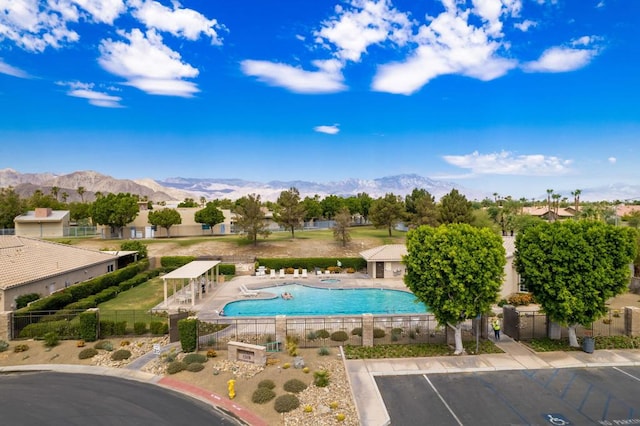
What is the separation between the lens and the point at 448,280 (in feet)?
65.7

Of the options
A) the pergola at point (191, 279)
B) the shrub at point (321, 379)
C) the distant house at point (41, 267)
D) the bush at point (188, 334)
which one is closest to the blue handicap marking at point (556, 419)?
the shrub at point (321, 379)

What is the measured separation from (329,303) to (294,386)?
56.5 ft

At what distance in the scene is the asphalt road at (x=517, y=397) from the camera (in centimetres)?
1455

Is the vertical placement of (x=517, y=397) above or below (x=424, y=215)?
below

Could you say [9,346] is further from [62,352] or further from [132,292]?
[132,292]

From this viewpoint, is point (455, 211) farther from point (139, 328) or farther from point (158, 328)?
point (139, 328)

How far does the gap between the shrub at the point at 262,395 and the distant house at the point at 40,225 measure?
61.2 m

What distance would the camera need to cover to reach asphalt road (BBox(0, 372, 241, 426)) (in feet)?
47.4

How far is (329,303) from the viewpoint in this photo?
33.9m

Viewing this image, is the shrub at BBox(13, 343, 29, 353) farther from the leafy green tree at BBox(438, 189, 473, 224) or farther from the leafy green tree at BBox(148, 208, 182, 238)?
the leafy green tree at BBox(438, 189, 473, 224)

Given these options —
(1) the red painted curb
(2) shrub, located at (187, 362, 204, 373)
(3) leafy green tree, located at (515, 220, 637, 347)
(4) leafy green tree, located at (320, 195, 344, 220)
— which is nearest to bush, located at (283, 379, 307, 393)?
(1) the red painted curb

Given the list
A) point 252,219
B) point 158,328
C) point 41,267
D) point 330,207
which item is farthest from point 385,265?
point 330,207

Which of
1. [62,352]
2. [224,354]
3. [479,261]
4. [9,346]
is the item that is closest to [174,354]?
[224,354]

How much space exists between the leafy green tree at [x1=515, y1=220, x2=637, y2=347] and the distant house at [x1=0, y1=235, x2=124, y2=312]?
34.3 m
